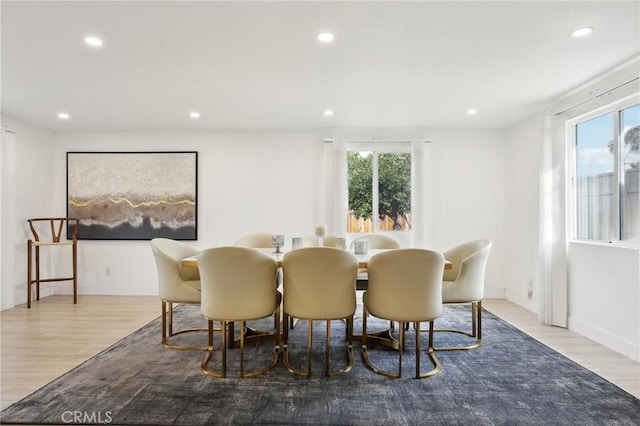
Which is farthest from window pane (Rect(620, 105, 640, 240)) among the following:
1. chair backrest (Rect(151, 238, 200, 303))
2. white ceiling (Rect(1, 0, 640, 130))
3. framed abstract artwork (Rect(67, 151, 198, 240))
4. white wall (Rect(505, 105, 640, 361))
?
framed abstract artwork (Rect(67, 151, 198, 240))

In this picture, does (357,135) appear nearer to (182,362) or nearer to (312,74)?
(312,74)

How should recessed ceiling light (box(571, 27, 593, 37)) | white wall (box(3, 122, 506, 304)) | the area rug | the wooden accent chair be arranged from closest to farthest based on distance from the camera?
the area rug
recessed ceiling light (box(571, 27, 593, 37))
the wooden accent chair
white wall (box(3, 122, 506, 304))

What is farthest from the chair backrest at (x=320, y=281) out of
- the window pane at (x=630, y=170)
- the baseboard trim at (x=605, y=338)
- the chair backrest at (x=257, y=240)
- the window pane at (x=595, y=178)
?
the window pane at (x=595, y=178)

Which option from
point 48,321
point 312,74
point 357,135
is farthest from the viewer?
point 357,135

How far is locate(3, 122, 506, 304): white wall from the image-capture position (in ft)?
17.6

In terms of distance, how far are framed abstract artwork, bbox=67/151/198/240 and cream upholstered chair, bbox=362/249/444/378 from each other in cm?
361

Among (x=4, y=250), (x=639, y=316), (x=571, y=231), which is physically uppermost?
(x=571, y=231)

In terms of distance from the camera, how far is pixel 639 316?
9.86 ft

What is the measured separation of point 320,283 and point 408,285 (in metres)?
0.62

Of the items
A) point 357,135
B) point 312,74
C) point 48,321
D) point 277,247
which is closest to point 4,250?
point 48,321

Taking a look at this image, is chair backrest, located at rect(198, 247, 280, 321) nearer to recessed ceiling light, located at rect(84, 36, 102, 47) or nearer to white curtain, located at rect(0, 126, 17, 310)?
recessed ceiling light, located at rect(84, 36, 102, 47)

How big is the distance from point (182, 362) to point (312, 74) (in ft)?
8.69

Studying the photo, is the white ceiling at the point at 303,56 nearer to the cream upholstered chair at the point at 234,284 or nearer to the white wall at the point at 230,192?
the white wall at the point at 230,192

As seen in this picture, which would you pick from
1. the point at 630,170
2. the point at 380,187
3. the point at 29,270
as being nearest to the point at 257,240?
the point at 380,187
